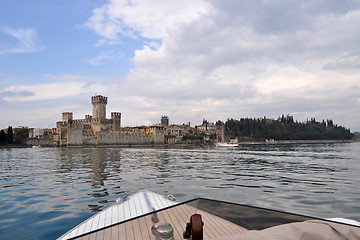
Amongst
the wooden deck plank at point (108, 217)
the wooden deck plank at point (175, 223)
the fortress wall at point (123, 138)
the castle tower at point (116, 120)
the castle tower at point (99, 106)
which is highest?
the castle tower at point (99, 106)

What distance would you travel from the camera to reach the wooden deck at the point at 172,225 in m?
3.04

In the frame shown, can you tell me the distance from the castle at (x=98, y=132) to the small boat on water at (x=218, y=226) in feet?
206

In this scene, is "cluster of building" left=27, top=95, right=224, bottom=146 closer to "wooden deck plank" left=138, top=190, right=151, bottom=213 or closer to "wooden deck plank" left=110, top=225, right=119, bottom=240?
"wooden deck plank" left=138, top=190, right=151, bottom=213

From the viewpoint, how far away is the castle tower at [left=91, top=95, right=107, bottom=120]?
72.7m

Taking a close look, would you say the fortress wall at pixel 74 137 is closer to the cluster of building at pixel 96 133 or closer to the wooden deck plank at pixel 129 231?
the cluster of building at pixel 96 133

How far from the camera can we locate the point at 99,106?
7275 centimetres

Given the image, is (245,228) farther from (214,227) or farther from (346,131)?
(346,131)

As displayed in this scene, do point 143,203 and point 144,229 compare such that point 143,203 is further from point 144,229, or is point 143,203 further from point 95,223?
point 144,229

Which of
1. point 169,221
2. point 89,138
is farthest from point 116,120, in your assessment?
point 169,221

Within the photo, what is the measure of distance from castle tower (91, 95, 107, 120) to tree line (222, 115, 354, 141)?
198 feet

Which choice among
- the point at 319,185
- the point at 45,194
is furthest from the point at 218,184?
the point at 45,194

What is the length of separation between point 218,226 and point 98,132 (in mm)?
66002

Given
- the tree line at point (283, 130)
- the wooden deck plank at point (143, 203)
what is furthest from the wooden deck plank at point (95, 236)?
the tree line at point (283, 130)

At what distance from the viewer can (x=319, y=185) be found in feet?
37.1
